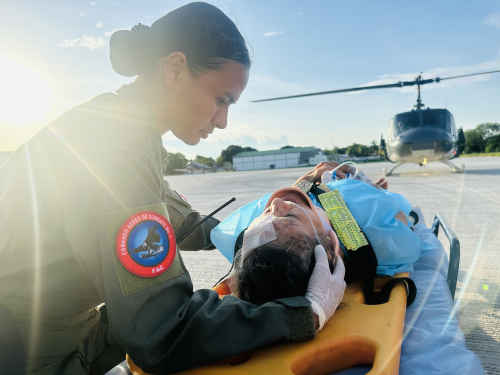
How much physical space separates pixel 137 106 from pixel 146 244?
2.12ft

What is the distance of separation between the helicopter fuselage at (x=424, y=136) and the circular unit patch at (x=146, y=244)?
39.1 feet

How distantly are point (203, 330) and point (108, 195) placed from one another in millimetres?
490

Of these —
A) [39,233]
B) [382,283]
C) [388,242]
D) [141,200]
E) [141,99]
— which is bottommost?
[382,283]

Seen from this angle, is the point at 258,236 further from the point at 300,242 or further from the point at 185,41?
the point at 185,41

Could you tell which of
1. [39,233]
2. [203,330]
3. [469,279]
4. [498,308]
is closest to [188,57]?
[39,233]

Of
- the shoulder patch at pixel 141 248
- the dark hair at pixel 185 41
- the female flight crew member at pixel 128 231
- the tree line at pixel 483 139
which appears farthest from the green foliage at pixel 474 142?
the shoulder patch at pixel 141 248

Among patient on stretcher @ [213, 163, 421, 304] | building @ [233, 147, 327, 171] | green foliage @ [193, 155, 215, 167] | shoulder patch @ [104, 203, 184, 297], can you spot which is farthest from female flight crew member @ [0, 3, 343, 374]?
green foliage @ [193, 155, 215, 167]

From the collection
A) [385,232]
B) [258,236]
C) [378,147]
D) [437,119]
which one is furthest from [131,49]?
[378,147]

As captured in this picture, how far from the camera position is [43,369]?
115cm

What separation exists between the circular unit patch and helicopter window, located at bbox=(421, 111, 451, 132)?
41.3 feet

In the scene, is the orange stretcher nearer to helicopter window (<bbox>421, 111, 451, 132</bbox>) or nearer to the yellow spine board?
the yellow spine board

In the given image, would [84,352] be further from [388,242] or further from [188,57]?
[388,242]

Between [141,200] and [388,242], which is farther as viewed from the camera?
[388,242]

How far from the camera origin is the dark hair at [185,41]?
1.22 meters
